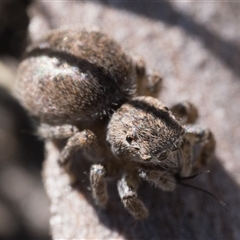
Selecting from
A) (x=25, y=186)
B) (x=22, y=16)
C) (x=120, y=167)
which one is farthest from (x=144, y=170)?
(x=22, y=16)

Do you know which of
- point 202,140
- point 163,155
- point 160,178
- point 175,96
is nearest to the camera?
point 163,155

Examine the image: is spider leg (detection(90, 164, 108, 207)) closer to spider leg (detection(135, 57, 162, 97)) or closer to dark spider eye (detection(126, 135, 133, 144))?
dark spider eye (detection(126, 135, 133, 144))

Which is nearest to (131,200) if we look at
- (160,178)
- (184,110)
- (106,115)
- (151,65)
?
(160,178)

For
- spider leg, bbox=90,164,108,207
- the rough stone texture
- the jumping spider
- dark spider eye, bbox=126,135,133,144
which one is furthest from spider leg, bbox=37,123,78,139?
dark spider eye, bbox=126,135,133,144

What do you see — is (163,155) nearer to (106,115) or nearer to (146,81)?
(106,115)

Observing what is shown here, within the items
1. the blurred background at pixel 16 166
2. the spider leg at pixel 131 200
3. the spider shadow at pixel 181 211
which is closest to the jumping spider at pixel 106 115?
the spider leg at pixel 131 200

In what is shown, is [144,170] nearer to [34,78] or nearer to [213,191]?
[213,191]

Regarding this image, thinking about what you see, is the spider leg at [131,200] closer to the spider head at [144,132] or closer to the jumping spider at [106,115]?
the jumping spider at [106,115]
